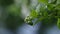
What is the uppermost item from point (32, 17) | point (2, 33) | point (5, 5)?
point (5, 5)

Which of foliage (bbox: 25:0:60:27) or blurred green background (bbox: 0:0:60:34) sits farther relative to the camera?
blurred green background (bbox: 0:0:60:34)

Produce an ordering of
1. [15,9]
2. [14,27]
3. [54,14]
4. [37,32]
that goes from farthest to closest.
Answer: [14,27]
[37,32]
[15,9]
[54,14]

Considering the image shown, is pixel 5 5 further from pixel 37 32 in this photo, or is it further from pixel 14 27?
pixel 37 32

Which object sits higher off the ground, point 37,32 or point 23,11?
point 23,11

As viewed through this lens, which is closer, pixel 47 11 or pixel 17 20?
pixel 47 11

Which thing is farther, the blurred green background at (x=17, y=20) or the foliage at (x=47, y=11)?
the blurred green background at (x=17, y=20)

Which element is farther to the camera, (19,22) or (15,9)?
(19,22)

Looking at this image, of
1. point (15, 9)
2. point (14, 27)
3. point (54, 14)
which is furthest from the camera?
point (14, 27)

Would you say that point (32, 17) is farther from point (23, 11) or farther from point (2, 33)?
point (2, 33)

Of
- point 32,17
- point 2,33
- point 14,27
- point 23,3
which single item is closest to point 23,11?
point 23,3

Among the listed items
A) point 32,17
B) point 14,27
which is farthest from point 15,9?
point 32,17
